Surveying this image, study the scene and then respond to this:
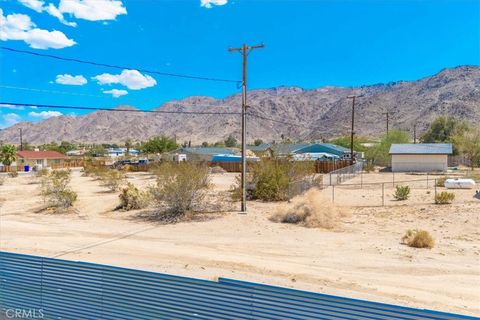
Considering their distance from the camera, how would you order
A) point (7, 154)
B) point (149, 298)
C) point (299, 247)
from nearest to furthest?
point (149, 298), point (299, 247), point (7, 154)

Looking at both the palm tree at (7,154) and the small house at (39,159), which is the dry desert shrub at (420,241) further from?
the small house at (39,159)

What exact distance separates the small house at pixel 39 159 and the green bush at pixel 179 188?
233 feet

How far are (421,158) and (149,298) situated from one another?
59336mm

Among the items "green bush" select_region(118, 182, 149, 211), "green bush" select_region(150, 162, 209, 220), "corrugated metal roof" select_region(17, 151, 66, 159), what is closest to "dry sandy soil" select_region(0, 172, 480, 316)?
"green bush" select_region(118, 182, 149, 211)

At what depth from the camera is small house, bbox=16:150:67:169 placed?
3546 inches

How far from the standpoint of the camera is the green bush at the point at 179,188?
23.4 metres

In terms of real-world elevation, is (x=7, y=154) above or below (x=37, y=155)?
below

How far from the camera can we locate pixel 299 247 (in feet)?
52.2

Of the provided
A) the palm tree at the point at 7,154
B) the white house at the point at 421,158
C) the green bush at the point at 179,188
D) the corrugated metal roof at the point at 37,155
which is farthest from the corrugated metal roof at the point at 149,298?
the corrugated metal roof at the point at 37,155

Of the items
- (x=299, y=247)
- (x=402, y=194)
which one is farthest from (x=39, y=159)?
(x=299, y=247)

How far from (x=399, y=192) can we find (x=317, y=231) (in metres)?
12.1

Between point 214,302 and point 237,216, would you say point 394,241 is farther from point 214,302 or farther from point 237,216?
point 214,302

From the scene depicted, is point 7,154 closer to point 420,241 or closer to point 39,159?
point 39,159

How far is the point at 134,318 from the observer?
6715mm
